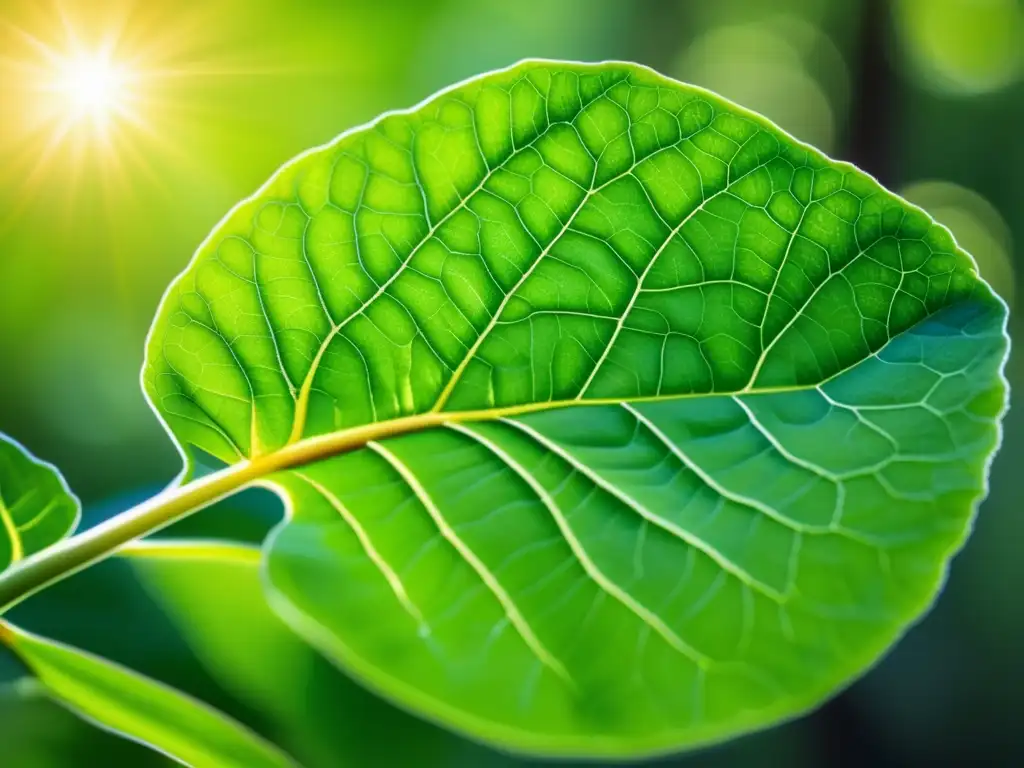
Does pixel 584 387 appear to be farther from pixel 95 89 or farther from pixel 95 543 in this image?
pixel 95 89

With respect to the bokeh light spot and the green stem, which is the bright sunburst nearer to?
the green stem

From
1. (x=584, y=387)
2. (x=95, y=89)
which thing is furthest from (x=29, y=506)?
(x=95, y=89)

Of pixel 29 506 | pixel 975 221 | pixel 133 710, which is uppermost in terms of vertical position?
pixel 975 221

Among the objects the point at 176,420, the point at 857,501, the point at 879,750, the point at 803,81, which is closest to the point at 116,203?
the point at 176,420

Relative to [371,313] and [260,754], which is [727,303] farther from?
[260,754]

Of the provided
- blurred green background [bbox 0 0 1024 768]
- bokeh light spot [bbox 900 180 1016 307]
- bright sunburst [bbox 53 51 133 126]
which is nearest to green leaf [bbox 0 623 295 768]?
blurred green background [bbox 0 0 1024 768]

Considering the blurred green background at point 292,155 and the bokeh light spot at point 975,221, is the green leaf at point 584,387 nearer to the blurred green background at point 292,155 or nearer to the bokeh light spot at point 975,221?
the blurred green background at point 292,155

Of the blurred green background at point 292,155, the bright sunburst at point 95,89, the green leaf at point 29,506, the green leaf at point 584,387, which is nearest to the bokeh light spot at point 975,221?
the blurred green background at point 292,155
